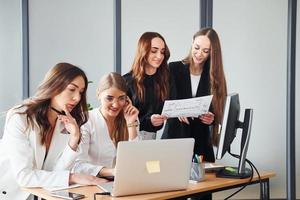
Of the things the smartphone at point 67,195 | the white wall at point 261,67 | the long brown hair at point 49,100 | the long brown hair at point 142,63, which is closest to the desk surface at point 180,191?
the smartphone at point 67,195

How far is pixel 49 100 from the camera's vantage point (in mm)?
2396

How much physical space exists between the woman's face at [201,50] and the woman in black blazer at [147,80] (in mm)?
285

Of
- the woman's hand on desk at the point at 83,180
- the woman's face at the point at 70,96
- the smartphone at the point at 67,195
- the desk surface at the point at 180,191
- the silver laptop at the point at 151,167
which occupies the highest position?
the woman's face at the point at 70,96

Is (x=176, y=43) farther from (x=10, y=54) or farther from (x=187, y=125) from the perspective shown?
(x=10, y=54)

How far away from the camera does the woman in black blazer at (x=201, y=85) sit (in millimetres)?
3309

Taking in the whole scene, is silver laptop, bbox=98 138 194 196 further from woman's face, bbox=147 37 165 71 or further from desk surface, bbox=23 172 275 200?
woman's face, bbox=147 37 165 71

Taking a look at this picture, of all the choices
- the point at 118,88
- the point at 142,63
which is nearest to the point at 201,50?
the point at 142,63

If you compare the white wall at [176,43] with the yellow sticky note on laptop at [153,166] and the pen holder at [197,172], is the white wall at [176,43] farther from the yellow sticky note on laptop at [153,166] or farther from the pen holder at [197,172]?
the yellow sticky note on laptop at [153,166]

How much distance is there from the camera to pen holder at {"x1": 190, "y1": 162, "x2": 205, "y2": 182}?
2416 mm

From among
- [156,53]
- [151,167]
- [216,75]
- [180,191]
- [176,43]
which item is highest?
[176,43]

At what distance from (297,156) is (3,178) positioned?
2.91 m

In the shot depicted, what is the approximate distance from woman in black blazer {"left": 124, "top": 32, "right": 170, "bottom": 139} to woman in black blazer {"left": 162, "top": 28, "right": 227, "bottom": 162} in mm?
168

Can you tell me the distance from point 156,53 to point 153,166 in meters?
1.28

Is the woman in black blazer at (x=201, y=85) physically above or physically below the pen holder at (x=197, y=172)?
above
